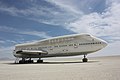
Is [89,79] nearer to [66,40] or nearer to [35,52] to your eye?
[66,40]

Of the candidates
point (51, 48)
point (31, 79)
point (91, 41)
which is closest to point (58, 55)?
point (51, 48)

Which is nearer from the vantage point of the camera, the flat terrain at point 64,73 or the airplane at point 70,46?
the flat terrain at point 64,73

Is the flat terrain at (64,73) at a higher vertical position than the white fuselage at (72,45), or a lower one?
lower

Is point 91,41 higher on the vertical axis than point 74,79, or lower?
higher

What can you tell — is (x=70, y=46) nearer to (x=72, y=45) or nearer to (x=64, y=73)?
(x=72, y=45)

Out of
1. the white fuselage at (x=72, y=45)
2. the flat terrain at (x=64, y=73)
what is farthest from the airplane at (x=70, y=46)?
the flat terrain at (x=64, y=73)

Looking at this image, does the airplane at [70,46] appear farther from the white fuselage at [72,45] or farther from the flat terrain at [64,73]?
the flat terrain at [64,73]

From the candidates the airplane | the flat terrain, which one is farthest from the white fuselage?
the flat terrain

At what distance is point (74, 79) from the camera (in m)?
9.61

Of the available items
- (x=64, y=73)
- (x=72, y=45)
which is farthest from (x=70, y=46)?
(x=64, y=73)

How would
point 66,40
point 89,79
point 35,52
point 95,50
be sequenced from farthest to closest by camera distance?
point 35,52 → point 66,40 → point 95,50 → point 89,79

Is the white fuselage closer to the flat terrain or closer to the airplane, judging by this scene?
the airplane

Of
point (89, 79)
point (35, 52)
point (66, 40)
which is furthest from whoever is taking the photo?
point (35, 52)

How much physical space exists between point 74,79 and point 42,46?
36005 mm
